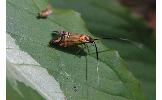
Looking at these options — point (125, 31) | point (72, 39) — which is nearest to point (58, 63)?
point (72, 39)

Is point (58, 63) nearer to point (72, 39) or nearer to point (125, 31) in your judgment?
point (72, 39)

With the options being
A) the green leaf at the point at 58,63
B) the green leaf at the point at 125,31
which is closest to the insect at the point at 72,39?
the green leaf at the point at 58,63

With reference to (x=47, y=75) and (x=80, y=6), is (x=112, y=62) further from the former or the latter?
(x=80, y=6)

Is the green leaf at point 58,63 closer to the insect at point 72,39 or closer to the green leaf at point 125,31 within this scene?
the insect at point 72,39

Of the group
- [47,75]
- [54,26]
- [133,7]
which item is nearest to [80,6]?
[133,7]

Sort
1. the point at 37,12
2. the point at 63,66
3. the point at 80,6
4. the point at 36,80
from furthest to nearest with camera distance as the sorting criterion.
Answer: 1. the point at 80,6
2. the point at 37,12
3. the point at 63,66
4. the point at 36,80

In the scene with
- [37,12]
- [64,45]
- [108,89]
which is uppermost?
[37,12]

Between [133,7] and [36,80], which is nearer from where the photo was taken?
[36,80]
